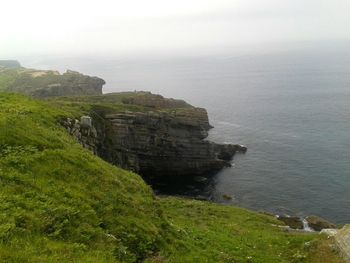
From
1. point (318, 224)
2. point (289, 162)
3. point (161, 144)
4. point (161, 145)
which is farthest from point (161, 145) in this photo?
point (318, 224)

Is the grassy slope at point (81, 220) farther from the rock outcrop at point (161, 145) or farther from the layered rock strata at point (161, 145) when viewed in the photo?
the rock outcrop at point (161, 145)

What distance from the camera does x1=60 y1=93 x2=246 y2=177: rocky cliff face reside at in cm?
10106

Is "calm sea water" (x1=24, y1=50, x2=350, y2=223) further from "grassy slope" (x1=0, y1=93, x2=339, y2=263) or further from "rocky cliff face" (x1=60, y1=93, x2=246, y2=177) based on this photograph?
"grassy slope" (x1=0, y1=93, x2=339, y2=263)

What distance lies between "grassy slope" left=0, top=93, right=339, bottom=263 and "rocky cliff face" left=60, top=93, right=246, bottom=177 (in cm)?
6761

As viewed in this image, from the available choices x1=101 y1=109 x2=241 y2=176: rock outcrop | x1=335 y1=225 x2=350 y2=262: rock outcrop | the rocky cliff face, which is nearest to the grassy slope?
x1=335 y1=225 x2=350 y2=262: rock outcrop

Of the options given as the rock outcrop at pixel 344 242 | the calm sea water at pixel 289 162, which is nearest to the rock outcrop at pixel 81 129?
the rock outcrop at pixel 344 242

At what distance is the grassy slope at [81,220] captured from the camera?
53.1 feet

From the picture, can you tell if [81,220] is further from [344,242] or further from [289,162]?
[289,162]

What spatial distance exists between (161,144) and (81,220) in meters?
88.3

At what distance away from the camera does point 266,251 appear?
31562 mm

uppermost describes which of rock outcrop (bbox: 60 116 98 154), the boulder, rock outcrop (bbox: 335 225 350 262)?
rock outcrop (bbox: 60 116 98 154)

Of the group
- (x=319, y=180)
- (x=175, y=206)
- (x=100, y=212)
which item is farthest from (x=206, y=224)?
(x=319, y=180)

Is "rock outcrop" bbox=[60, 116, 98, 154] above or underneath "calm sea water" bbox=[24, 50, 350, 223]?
above

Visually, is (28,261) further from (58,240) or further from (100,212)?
(100,212)
